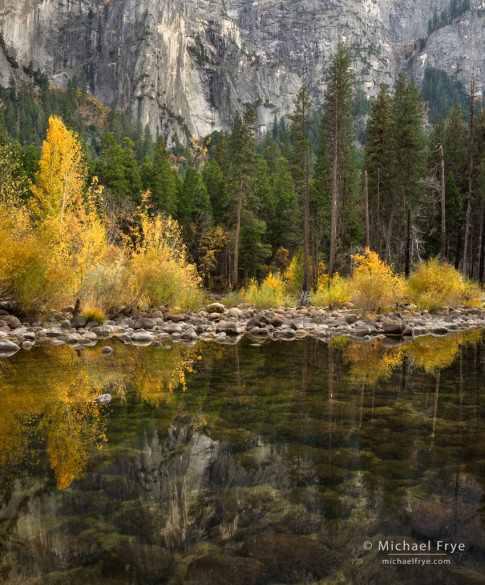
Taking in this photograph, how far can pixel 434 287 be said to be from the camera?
62.6 feet

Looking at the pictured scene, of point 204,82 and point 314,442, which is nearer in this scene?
point 314,442

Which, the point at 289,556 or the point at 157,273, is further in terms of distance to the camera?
the point at 157,273

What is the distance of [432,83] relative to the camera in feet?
513

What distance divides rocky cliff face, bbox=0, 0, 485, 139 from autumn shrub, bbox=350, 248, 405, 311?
111 m

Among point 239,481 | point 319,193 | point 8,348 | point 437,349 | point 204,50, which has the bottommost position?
point 437,349

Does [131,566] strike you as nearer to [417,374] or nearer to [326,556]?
[326,556]

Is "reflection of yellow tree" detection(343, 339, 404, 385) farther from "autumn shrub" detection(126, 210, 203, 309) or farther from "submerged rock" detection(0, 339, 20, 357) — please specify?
"autumn shrub" detection(126, 210, 203, 309)

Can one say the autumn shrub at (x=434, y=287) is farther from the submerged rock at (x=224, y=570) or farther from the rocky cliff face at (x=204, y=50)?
the rocky cliff face at (x=204, y=50)

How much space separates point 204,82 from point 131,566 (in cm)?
15080

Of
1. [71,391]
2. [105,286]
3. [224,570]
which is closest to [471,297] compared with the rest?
[105,286]

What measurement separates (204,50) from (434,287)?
14397cm

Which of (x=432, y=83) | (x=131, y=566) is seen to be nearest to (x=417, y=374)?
(x=131, y=566)

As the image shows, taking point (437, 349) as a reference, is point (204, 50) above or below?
above

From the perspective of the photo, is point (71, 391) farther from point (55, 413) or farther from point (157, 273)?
point (157, 273)
